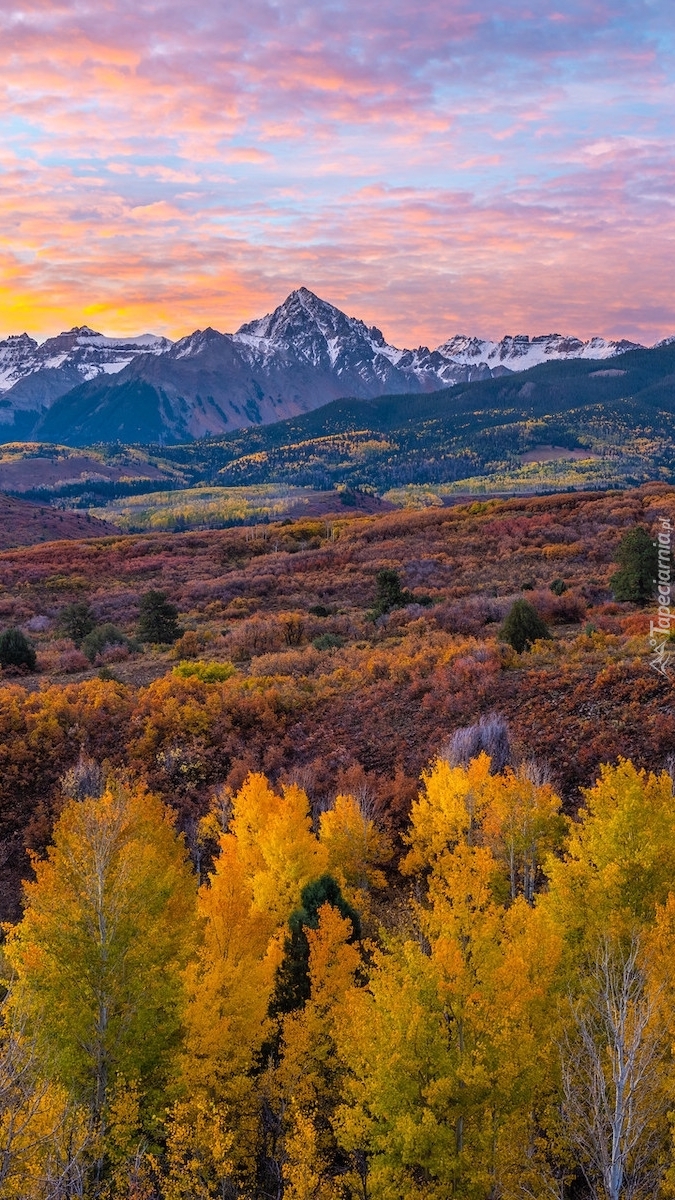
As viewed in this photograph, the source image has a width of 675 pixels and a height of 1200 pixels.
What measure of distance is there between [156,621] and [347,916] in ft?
109

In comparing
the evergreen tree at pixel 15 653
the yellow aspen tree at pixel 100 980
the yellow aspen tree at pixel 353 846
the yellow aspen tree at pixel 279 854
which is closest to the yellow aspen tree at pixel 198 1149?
the yellow aspen tree at pixel 100 980

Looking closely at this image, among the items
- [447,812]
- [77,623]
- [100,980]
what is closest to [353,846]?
[447,812]

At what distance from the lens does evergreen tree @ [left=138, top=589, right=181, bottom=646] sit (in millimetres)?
49000

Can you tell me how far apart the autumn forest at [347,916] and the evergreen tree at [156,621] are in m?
5.50

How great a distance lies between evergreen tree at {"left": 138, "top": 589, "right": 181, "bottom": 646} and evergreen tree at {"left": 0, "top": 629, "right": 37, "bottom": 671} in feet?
25.3

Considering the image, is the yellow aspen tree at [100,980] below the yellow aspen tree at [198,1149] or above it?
above

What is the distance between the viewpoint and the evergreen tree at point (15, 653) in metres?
42.0

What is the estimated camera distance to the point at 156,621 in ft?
162

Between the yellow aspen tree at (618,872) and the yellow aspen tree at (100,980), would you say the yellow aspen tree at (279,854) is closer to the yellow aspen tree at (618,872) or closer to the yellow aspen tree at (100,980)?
the yellow aspen tree at (100,980)

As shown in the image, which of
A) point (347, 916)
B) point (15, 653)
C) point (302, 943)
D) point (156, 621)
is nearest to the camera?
point (302, 943)

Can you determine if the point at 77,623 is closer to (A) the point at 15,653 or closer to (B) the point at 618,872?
(A) the point at 15,653

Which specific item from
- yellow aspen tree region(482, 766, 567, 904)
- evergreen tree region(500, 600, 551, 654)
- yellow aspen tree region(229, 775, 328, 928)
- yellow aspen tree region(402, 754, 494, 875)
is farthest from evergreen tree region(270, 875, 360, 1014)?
evergreen tree region(500, 600, 551, 654)

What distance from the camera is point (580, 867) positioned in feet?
58.0

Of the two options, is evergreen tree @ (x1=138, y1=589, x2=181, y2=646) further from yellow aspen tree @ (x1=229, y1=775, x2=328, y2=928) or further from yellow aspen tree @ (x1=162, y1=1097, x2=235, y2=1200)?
yellow aspen tree @ (x1=162, y1=1097, x2=235, y2=1200)
